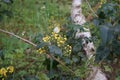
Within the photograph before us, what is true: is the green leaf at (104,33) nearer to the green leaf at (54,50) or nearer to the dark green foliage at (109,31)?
the dark green foliage at (109,31)

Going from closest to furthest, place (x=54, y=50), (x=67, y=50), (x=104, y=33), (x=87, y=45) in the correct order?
(x=104, y=33)
(x=54, y=50)
(x=67, y=50)
(x=87, y=45)

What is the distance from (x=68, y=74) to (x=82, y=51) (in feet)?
0.90

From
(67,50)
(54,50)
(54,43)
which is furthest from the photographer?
(67,50)

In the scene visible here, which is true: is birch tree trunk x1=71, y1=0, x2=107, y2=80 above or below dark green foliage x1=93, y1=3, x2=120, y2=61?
below

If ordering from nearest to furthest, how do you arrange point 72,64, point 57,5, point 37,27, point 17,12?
point 72,64 < point 37,27 < point 17,12 < point 57,5

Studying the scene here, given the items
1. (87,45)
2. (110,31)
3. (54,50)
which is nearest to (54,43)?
(54,50)

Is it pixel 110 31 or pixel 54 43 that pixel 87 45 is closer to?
pixel 54 43

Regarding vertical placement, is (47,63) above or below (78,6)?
below

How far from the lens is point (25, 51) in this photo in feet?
9.78

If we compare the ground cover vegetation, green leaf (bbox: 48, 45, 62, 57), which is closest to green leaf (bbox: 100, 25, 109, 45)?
the ground cover vegetation

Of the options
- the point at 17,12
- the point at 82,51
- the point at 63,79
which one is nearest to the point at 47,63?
the point at 63,79

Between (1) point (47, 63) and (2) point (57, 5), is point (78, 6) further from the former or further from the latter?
(2) point (57, 5)

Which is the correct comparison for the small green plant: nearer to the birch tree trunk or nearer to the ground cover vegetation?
the ground cover vegetation

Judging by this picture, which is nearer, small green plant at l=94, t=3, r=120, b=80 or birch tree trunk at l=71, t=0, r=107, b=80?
small green plant at l=94, t=3, r=120, b=80
